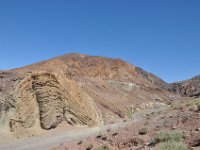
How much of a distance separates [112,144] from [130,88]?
2822 inches

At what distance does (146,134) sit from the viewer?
17.6 metres

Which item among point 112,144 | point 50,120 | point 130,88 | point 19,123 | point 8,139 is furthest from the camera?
point 130,88

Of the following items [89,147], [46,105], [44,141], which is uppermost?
[46,105]

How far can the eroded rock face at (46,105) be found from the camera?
2856 cm

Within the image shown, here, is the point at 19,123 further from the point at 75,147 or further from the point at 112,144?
the point at 112,144

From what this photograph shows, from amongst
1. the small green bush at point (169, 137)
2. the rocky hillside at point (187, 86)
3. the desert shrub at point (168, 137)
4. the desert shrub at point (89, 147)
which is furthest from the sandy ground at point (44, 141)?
the rocky hillside at point (187, 86)

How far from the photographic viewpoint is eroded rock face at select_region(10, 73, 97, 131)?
28.6 m

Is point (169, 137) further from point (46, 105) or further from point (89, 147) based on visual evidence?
point (46, 105)

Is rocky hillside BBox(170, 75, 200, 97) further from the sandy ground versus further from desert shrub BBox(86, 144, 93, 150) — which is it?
desert shrub BBox(86, 144, 93, 150)

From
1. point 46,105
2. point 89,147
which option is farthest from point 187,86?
point 89,147

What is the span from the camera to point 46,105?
30.3 metres

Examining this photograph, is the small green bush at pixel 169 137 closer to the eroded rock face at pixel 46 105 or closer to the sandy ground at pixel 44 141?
the sandy ground at pixel 44 141

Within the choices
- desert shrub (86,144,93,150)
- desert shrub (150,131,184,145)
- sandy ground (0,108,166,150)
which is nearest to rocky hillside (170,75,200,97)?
sandy ground (0,108,166,150)

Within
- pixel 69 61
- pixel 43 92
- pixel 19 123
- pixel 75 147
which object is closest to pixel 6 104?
pixel 19 123
